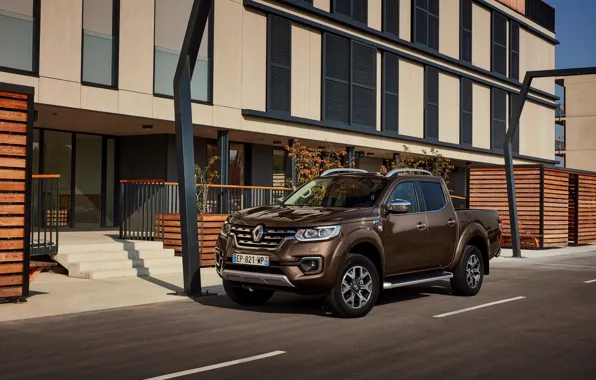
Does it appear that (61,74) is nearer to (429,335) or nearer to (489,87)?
(429,335)

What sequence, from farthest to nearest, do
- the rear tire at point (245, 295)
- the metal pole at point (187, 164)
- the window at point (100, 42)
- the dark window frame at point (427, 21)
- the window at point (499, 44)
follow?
the window at point (499, 44) → the dark window frame at point (427, 21) → the window at point (100, 42) → the metal pole at point (187, 164) → the rear tire at point (245, 295)

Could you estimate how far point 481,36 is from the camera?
111ft

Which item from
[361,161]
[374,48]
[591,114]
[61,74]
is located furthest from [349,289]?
[591,114]

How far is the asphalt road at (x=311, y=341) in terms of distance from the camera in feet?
20.3

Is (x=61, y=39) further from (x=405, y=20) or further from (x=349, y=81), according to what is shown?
(x=405, y=20)

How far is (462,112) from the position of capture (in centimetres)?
3234

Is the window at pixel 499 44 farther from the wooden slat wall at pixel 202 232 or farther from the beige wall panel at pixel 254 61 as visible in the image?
the wooden slat wall at pixel 202 232

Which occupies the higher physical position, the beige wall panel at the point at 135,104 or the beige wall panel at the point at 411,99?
the beige wall panel at the point at 411,99

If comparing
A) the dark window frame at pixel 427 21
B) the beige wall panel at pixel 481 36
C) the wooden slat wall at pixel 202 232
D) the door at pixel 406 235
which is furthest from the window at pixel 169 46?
the beige wall panel at pixel 481 36

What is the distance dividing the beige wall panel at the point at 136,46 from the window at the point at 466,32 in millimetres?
18444

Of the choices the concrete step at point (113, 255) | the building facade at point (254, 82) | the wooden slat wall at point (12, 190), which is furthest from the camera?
the building facade at point (254, 82)

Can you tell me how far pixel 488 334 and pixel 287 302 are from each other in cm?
353

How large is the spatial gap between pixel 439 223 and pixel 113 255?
718 cm

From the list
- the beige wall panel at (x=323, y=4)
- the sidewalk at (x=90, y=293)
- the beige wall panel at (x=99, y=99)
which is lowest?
the sidewalk at (x=90, y=293)
